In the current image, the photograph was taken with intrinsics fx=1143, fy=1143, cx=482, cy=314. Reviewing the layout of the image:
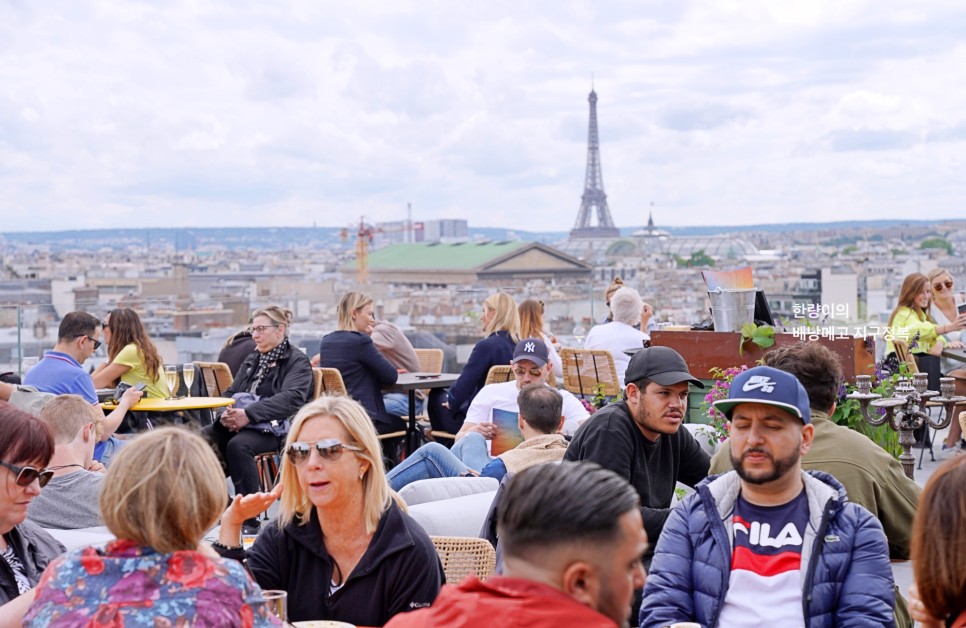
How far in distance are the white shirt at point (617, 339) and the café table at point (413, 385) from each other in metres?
1.12

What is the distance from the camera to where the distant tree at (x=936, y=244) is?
41438mm

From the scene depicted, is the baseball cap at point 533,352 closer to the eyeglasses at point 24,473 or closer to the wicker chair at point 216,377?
the wicker chair at point 216,377

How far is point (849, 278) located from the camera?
1323cm

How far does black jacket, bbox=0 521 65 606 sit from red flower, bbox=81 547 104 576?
0.83m

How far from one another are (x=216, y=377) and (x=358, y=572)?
5738 millimetres

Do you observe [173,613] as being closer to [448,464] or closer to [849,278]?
[448,464]

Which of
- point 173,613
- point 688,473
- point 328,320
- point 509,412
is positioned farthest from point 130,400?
point 328,320

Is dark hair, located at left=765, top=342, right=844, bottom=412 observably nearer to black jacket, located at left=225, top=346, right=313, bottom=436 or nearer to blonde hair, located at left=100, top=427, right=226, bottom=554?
blonde hair, located at left=100, top=427, right=226, bottom=554

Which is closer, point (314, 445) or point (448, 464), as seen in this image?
point (314, 445)

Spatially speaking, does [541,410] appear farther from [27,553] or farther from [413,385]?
[413,385]

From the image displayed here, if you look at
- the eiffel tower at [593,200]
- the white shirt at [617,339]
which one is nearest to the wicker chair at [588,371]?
the white shirt at [617,339]

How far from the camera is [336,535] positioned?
292cm

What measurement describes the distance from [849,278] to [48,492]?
10.9 metres

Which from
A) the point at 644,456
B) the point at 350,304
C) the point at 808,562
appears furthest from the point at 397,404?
the point at 808,562
